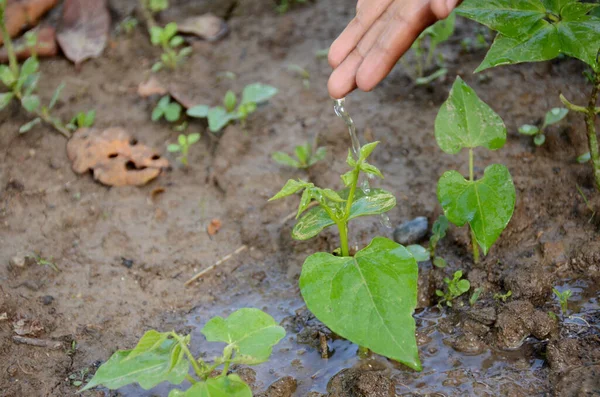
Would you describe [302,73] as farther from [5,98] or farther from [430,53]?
[5,98]

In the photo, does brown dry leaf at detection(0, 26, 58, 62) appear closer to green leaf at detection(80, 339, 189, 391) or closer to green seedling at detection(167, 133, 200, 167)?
green seedling at detection(167, 133, 200, 167)

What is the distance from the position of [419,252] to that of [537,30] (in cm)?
82

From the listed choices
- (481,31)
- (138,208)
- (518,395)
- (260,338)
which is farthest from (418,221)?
(481,31)

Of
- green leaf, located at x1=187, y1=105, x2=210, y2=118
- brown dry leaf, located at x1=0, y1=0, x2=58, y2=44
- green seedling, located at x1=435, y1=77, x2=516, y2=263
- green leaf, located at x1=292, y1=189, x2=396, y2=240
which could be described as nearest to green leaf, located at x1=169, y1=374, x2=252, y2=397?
green leaf, located at x1=292, y1=189, x2=396, y2=240

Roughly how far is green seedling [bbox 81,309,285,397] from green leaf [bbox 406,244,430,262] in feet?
2.25

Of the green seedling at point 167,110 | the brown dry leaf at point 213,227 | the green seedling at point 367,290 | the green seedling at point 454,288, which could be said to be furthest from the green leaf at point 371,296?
the green seedling at point 167,110

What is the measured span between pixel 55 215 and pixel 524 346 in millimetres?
1908

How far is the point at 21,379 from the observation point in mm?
2127

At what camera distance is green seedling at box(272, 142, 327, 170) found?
9.40ft

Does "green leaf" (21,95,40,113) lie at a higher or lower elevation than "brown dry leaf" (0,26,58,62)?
higher

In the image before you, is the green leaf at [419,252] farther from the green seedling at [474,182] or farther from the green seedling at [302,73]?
the green seedling at [302,73]

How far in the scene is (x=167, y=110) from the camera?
3273 mm

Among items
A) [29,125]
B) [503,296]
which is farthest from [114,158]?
[503,296]

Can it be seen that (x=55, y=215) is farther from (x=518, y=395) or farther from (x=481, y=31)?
(x=481, y=31)
